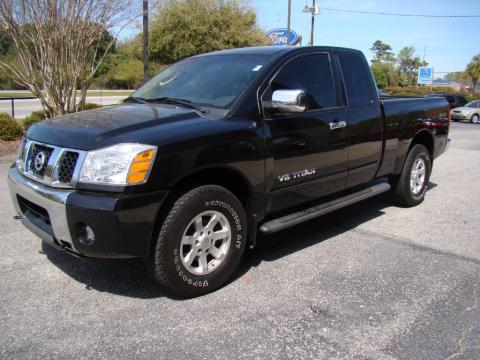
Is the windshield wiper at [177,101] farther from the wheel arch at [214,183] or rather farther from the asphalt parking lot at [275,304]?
the asphalt parking lot at [275,304]

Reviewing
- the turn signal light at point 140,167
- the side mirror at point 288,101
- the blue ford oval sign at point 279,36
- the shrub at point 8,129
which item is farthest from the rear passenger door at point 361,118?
the blue ford oval sign at point 279,36

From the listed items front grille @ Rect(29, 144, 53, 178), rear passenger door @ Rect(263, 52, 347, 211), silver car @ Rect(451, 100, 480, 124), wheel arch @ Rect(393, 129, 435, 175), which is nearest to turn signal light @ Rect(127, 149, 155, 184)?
front grille @ Rect(29, 144, 53, 178)

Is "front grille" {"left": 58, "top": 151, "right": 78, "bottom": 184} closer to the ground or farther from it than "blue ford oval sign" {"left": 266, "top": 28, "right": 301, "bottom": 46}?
closer to the ground

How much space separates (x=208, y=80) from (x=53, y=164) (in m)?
1.60

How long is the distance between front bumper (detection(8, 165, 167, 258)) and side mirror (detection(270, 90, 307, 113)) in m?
1.25

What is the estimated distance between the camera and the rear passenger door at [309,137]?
3.92 metres

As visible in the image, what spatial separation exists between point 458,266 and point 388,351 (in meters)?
1.73

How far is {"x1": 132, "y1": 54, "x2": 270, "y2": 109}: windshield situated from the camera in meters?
3.90

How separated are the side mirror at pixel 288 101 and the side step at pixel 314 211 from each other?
0.95 meters

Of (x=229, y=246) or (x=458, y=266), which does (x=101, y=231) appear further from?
(x=458, y=266)

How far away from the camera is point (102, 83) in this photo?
51375 millimetres

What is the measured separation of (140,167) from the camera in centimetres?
301

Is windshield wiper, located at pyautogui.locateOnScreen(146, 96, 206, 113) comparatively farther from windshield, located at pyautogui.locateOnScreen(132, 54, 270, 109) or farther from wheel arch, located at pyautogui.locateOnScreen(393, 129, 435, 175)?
wheel arch, located at pyautogui.locateOnScreen(393, 129, 435, 175)

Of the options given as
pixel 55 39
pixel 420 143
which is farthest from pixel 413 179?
pixel 55 39
